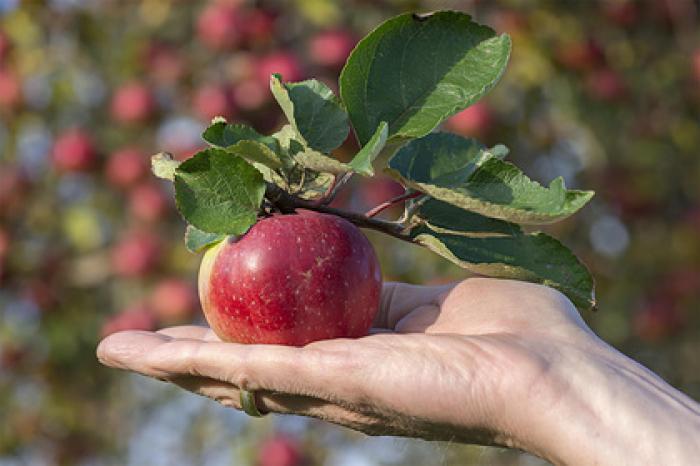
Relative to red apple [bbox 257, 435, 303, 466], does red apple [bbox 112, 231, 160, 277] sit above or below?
above

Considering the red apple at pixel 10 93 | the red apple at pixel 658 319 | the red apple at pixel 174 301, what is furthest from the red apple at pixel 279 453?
the red apple at pixel 10 93

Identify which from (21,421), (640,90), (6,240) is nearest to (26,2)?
(6,240)

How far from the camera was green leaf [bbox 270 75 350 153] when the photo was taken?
4.76 ft

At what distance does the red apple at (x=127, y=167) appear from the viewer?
3236 mm

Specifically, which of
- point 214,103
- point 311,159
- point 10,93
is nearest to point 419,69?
point 311,159

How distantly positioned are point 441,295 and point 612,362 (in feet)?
0.89

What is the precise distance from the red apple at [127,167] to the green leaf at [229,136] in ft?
6.00

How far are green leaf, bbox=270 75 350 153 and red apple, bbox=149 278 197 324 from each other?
168 cm

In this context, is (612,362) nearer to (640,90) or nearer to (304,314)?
(304,314)

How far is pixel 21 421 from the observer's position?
11.6 feet

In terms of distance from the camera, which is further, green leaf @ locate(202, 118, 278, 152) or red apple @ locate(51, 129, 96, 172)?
red apple @ locate(51, 129, 96, 172)

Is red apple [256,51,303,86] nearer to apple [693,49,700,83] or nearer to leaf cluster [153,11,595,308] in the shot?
apple [693,49,700,83]

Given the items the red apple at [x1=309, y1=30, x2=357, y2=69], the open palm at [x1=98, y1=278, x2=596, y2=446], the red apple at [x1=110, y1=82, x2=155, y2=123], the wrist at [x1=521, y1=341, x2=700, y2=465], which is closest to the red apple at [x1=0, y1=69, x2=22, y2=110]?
the red apple at [x1=110, y1=82, x2=155, y2=123]

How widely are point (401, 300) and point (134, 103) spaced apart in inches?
68.6
